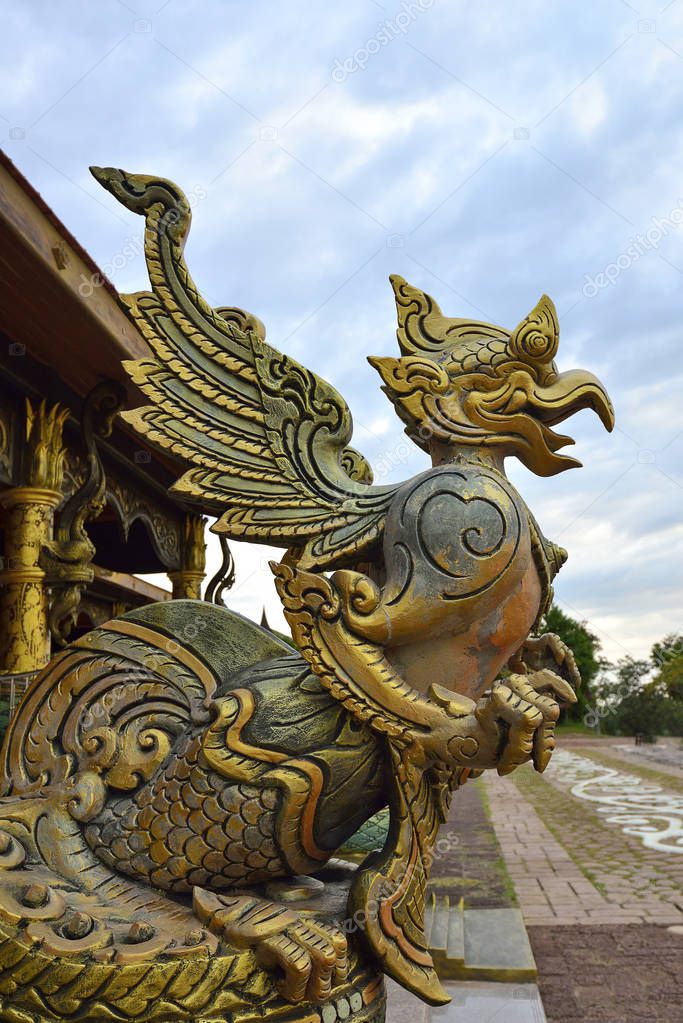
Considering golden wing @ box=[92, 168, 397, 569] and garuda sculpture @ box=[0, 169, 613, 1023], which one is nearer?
garuda sculpture @ box=[0, 169, 613, 1023]

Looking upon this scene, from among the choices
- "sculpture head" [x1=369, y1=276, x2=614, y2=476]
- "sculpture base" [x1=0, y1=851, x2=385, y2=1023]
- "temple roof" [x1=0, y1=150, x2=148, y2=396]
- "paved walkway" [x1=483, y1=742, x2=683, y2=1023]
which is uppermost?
"temple roof" [x1=0, y1=150, x2=148, y2=396]

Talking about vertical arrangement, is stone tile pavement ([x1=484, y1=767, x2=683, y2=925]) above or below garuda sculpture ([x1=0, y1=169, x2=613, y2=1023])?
below

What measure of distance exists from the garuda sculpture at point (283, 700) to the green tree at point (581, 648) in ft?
92.0

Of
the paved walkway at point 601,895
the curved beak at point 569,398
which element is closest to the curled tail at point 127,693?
the curved beak at point 569,398

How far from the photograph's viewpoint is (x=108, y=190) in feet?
5.25

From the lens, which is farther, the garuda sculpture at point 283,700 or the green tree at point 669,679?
the green tree at point 669,679

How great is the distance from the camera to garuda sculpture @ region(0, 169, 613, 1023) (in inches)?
49.5

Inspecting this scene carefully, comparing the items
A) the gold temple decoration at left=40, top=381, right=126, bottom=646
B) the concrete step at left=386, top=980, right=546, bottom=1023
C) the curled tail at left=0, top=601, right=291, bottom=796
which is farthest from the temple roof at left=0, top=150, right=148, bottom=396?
the concrete step at left=386, top=980, right=546, bottom=1023

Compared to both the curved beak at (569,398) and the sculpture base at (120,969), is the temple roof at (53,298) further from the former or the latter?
the sculpture base at (120,969)

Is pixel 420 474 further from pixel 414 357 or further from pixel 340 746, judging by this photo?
pixel 340 746

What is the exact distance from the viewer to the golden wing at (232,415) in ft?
5.09

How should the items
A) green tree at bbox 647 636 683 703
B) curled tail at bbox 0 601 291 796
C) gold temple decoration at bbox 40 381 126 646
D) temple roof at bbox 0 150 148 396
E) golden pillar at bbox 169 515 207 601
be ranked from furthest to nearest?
green tree at bbox 647 636 683 703 < golden pillar at bbox 169 515 207 601 < gold temple decoration at bbox 40 381 126 646 < temple roof at bbox 0 150 148 396 < curled tail at bbox 0 601 291 796

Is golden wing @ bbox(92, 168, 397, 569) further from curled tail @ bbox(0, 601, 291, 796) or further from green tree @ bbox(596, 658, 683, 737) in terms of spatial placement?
green tree @ bbox(596, 658, 683, 737)

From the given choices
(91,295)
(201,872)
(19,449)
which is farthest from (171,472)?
(201,872)
